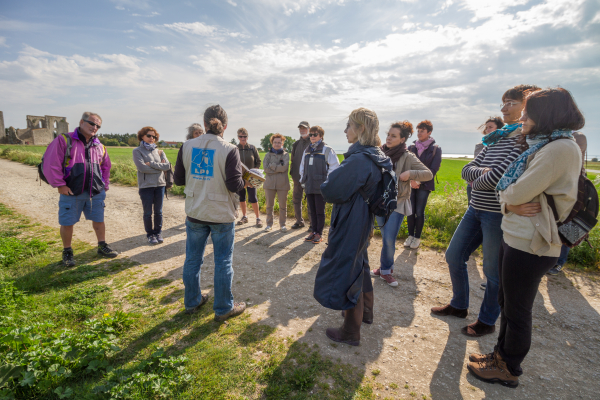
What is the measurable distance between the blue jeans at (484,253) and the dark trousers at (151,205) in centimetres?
546

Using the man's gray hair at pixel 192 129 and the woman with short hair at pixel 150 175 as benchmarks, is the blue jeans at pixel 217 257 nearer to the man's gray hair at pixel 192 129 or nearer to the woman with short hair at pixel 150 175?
the man's gray hair at pixel 192 129

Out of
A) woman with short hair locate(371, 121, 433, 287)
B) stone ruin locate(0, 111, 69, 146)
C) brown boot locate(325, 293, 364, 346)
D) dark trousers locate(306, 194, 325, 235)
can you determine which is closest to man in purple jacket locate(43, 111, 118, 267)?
dark trousers locate(306, 194, 325, 235)

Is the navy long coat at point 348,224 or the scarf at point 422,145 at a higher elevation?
the scarf at point 422,145

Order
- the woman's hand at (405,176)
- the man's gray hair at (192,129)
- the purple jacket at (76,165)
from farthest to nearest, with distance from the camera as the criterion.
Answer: the man's gray hair at (192,129) < the purple jacket at (76,165) < the woman's hand at (405,176)

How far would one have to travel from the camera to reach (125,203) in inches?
366

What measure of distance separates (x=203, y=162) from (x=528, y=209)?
114 inches

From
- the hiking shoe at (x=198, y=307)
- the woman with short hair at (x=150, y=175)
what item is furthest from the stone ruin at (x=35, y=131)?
the hiking shoe at (x=198, y=307)

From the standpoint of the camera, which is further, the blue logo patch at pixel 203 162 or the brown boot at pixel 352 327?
the blue logo patch at pixel 203 162

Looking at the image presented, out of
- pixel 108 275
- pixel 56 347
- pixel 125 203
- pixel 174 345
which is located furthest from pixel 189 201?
pixel 125 203

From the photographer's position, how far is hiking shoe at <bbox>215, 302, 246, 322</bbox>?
3.20 metres

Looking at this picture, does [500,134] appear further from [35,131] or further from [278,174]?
[35,131]

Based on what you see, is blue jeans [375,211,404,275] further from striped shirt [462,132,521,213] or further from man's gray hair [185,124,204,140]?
man's gray hair [185,124,204,140]

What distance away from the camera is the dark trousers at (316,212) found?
20.1 ft

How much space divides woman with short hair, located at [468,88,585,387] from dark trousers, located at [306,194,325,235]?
4.04 meters
